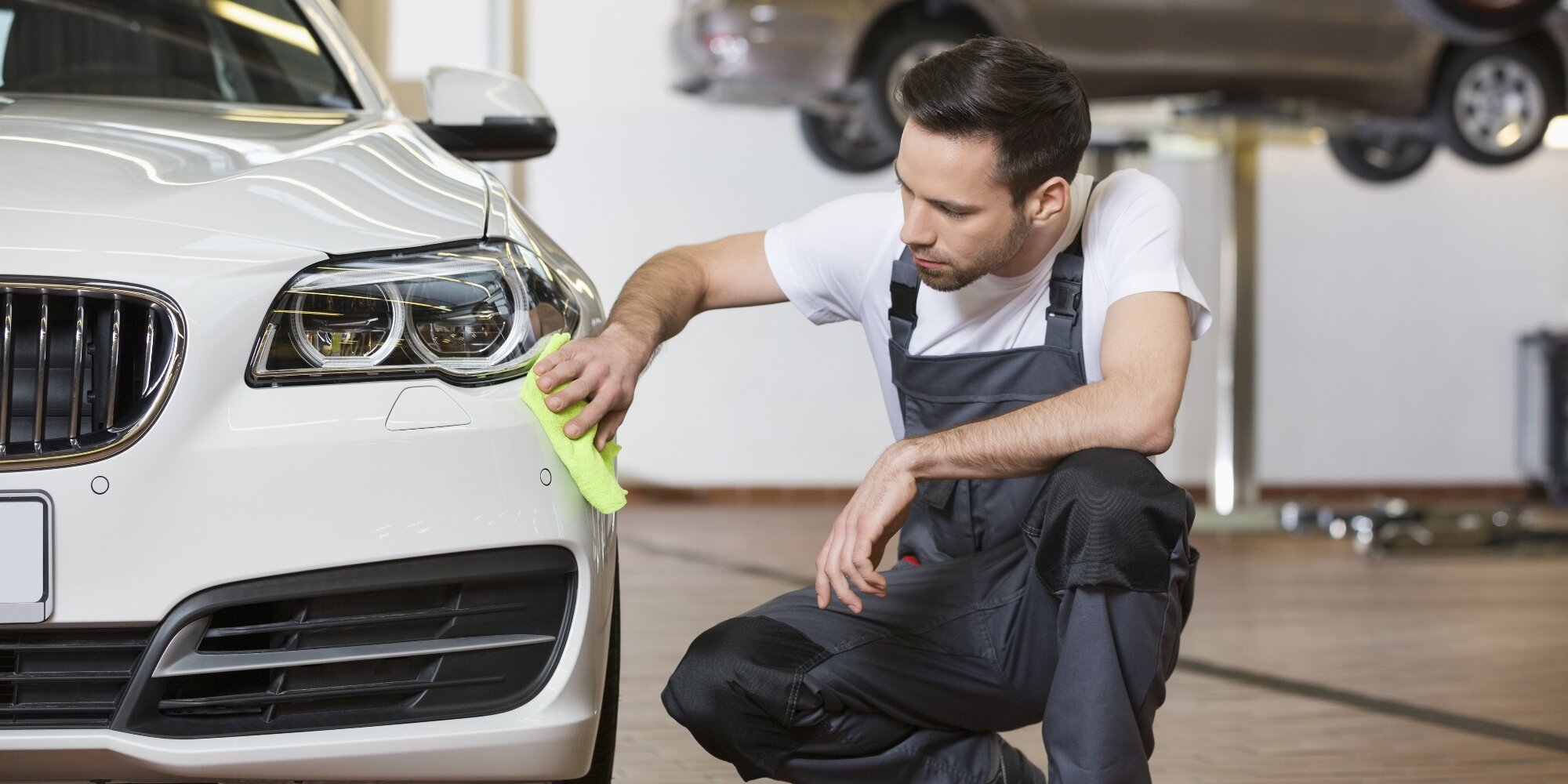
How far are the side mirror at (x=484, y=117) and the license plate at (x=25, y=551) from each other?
39.3 inches

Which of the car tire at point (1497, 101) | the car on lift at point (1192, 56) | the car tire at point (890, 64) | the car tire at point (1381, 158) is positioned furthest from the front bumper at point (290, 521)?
the car tire at point (1381, 158)

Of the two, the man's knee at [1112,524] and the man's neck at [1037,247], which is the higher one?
the man's neck at [1037,247]

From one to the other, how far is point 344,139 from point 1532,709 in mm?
2469

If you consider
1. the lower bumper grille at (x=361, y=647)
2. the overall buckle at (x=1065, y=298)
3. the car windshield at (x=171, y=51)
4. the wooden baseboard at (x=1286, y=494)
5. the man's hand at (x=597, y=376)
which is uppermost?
the car windshield at (x=171, y=51)

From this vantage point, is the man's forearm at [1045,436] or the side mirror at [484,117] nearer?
the man's forearm at [1045,436]

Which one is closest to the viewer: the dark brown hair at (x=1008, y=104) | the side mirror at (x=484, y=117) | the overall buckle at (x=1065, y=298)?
the dark brown hair at (x=1008, y=104)

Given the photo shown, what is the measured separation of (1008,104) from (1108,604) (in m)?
0.53

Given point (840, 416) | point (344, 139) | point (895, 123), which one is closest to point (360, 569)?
point (344, 139)

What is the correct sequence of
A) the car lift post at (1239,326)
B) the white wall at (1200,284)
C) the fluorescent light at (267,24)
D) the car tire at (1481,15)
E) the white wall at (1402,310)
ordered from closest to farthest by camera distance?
the fluorescent light at (267,24), the car tire at (1481,15), the car lift post at (1239,326), the white wall at (1200,284), the white wall at (1402,310)

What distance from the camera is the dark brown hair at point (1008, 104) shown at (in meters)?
1.61

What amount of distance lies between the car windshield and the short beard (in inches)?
39.0

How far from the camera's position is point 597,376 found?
1.51 m

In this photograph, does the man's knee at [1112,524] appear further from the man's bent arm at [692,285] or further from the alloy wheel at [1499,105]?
the alloy wheel at [1499,105]

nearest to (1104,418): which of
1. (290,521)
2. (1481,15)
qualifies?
(290,521)
